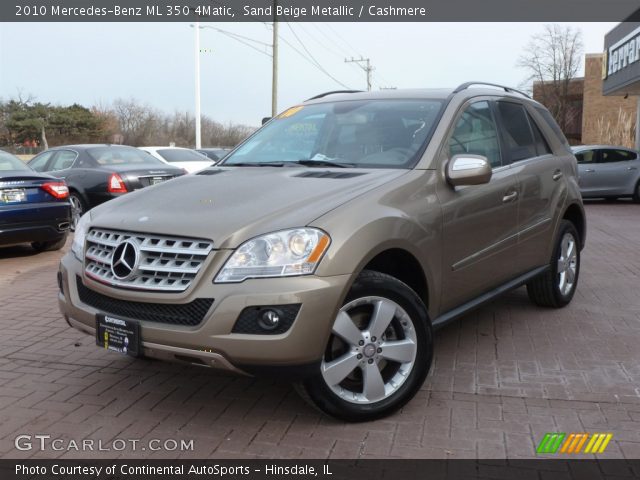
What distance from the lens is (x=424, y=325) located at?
11.6ft

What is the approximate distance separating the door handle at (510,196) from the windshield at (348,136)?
2.61ft

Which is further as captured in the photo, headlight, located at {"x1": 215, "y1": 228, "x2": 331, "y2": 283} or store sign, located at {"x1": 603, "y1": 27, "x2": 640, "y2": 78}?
store sign, located at {"x1": 603, "y1": 27, "x2": 640, "y2": 78}

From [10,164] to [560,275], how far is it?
6.91m

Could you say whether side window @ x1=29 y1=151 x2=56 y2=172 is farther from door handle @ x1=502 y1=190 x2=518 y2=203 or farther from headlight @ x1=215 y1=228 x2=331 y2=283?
headlight @ x1=215 y1=228 x2=331 y2=283

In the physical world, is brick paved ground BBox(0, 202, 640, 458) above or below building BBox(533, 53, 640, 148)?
below

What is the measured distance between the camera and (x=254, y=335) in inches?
118

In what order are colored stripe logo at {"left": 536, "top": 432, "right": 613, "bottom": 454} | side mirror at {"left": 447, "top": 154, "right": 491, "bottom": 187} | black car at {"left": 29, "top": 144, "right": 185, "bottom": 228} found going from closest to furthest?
colored stripe logo at {"left": 536, "top": 432, "right": 613, "bottom": 454}, side mirror at {"left": 447, "top": 154, "right": 491, "bottom": 187}, black car at {"left": 29, "top": 144, "right": 185, "bottom": 228}

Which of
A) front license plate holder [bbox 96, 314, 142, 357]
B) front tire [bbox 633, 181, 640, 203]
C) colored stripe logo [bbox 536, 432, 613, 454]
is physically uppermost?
front license plate holder [bbox 96, 314, 142, 357]

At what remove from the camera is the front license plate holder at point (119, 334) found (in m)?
3.20

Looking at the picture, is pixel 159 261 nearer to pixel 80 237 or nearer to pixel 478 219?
pixel 80 237

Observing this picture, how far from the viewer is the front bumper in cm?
299

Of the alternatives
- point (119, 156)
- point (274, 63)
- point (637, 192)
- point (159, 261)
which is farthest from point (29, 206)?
point (274, 63)
